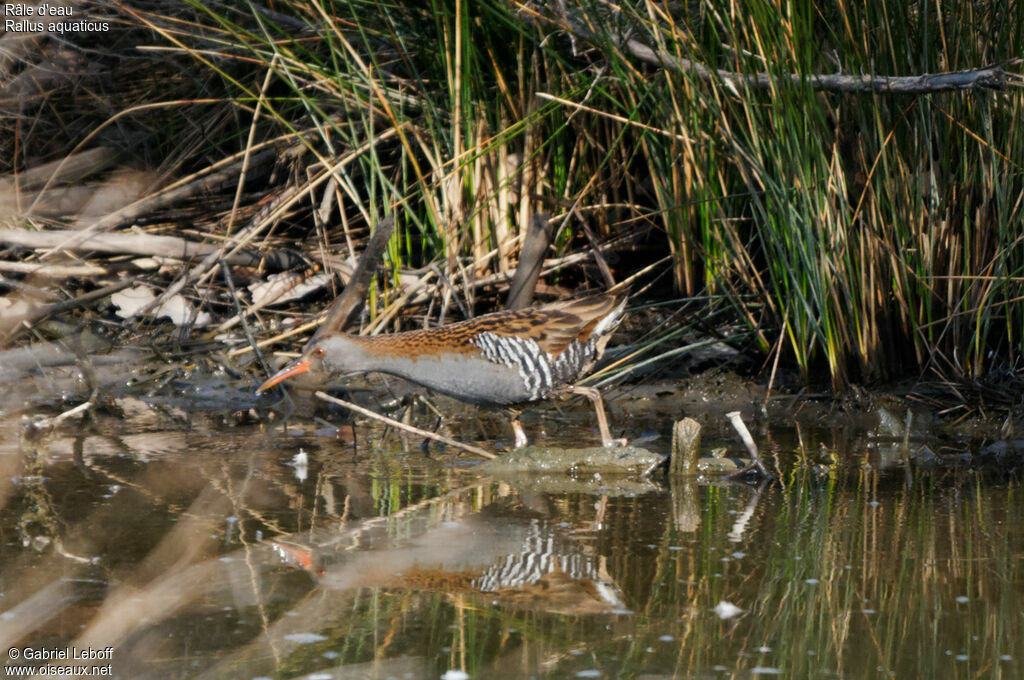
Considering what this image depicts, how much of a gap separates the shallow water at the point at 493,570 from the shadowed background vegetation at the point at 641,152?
831mm

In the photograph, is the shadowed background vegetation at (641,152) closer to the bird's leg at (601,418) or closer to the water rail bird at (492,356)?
the water rail bird at (492,356)

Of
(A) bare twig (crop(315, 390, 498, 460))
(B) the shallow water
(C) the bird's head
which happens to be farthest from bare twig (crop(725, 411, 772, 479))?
(C) the bird's head

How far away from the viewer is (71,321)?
6.48 m

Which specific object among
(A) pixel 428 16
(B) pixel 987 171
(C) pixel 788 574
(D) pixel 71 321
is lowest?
(C) pixel 788 574

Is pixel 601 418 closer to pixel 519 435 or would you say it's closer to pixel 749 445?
pixel 519 435

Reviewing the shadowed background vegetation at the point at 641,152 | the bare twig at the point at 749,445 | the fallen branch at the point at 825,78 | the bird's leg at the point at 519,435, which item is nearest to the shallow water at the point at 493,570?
the bare twig at the point at 749,445

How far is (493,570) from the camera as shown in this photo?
321cm

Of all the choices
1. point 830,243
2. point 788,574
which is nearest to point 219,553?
point 788,574

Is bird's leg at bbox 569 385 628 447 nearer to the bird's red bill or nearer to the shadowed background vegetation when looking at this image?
the shadowed background vegetation

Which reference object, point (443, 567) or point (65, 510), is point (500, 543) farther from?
point (65, 510)

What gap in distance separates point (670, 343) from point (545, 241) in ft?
2.78

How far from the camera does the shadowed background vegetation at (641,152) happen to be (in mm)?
4566

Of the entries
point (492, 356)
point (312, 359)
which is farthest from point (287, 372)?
point (492, 356)

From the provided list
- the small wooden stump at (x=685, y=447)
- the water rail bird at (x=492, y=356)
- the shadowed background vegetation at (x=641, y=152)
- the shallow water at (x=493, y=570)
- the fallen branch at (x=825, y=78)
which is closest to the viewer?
the shallow water at (x=493, y=570)
